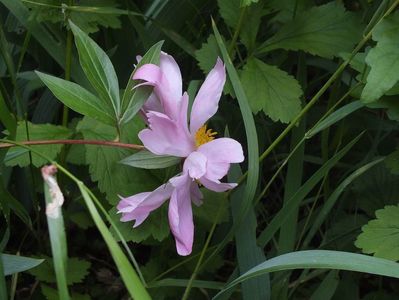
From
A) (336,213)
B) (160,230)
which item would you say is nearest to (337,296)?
(336,213)

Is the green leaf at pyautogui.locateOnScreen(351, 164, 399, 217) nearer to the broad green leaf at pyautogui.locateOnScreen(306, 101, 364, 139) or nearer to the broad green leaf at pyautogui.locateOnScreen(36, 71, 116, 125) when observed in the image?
the broad green leaf at pyautogui.locateOnScreen(306, 101, 364, 139)

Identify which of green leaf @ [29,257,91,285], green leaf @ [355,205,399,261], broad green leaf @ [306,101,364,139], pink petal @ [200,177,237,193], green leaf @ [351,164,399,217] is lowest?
green leaf @ [29,257,91,285]

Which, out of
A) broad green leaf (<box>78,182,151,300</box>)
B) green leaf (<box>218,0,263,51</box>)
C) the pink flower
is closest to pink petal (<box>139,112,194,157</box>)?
the pink flower

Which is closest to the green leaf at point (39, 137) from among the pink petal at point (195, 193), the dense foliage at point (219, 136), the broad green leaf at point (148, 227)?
the dense foliage at point (219, 136)

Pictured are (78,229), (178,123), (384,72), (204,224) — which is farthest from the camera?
(78,229)

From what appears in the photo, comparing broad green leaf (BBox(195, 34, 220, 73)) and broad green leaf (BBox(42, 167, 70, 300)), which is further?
broad green leaf (BBox(195, 34, 220, 73))

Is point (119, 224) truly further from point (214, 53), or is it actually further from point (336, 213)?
point (336, 213)
